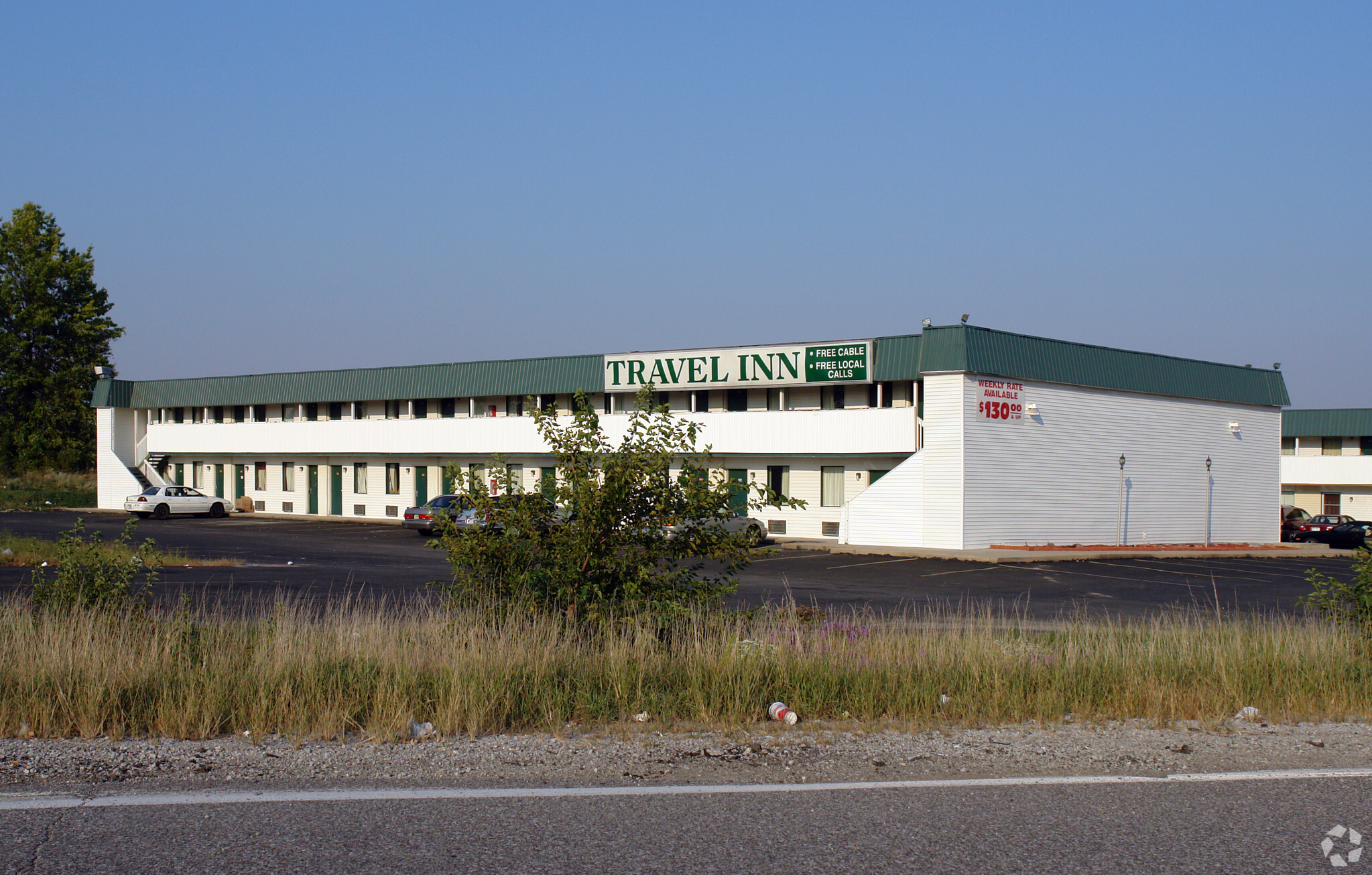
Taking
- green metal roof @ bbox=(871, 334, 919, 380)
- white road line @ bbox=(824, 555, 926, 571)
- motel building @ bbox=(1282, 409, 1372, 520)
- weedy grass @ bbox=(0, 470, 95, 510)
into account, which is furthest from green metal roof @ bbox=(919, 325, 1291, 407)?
weedy grass @ bbox=(0, 470, 95, 510)

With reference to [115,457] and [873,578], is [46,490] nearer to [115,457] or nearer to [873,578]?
[115,457]

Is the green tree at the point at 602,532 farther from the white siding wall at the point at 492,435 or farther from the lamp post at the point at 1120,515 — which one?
the lamp post at the point at 1120,515

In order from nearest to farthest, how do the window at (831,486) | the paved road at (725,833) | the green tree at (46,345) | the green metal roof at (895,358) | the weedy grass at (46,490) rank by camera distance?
the paved road at (725,833), the green metal roof at (895,358), the window at (831,486), the weedy grass at (46,490), the green tree at (46,345)

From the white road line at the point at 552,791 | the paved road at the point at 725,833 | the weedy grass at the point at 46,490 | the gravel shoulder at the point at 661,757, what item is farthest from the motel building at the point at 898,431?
the paved road at the point at 725,833

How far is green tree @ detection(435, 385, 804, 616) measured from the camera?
9.30 metres

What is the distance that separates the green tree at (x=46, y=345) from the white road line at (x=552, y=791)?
69.1 m

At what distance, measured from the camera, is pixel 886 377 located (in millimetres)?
36219

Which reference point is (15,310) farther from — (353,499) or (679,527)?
(679,527)

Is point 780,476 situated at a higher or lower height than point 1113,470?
lower

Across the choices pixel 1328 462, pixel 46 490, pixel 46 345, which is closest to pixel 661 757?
pixel 1328 462

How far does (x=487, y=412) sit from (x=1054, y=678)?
135 feet

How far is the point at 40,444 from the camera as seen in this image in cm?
6706

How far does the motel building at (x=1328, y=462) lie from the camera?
57562 millimetres

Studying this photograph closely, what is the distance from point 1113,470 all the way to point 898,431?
7200mm
